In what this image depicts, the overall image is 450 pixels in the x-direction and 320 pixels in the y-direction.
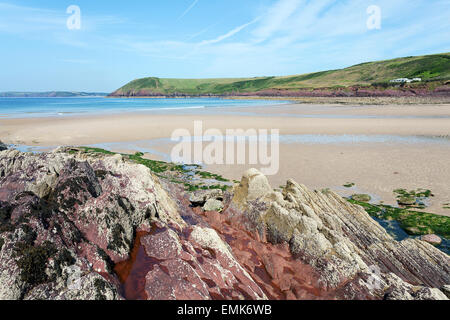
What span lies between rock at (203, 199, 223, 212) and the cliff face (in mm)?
1193

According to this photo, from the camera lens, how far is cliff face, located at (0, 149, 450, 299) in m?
4.60

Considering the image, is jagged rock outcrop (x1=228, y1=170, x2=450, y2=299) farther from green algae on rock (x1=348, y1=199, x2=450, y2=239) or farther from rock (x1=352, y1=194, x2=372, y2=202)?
rock (x1=352, y1=194, x2=372, y2=202)

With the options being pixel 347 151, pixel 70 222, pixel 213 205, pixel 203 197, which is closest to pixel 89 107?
pixel 347 151

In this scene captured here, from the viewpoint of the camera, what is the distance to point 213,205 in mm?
11594

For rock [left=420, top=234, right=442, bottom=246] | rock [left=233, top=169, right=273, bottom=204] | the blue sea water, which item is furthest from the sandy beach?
the blue sea water

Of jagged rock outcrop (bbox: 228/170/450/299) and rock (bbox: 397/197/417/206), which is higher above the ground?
jagged rock outcrop (bbox: 228/170/450/299)

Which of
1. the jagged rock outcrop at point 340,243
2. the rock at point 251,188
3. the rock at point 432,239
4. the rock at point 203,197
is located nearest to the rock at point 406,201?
the rock at point 432,239

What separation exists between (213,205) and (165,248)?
18.6ft

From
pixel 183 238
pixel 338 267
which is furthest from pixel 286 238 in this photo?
pixel 183 238

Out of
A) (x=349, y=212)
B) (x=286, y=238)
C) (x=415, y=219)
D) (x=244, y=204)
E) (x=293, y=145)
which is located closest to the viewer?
(x=286, y=238)

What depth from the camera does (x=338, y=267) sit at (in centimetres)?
657

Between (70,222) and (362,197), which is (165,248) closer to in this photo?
(70,222)
